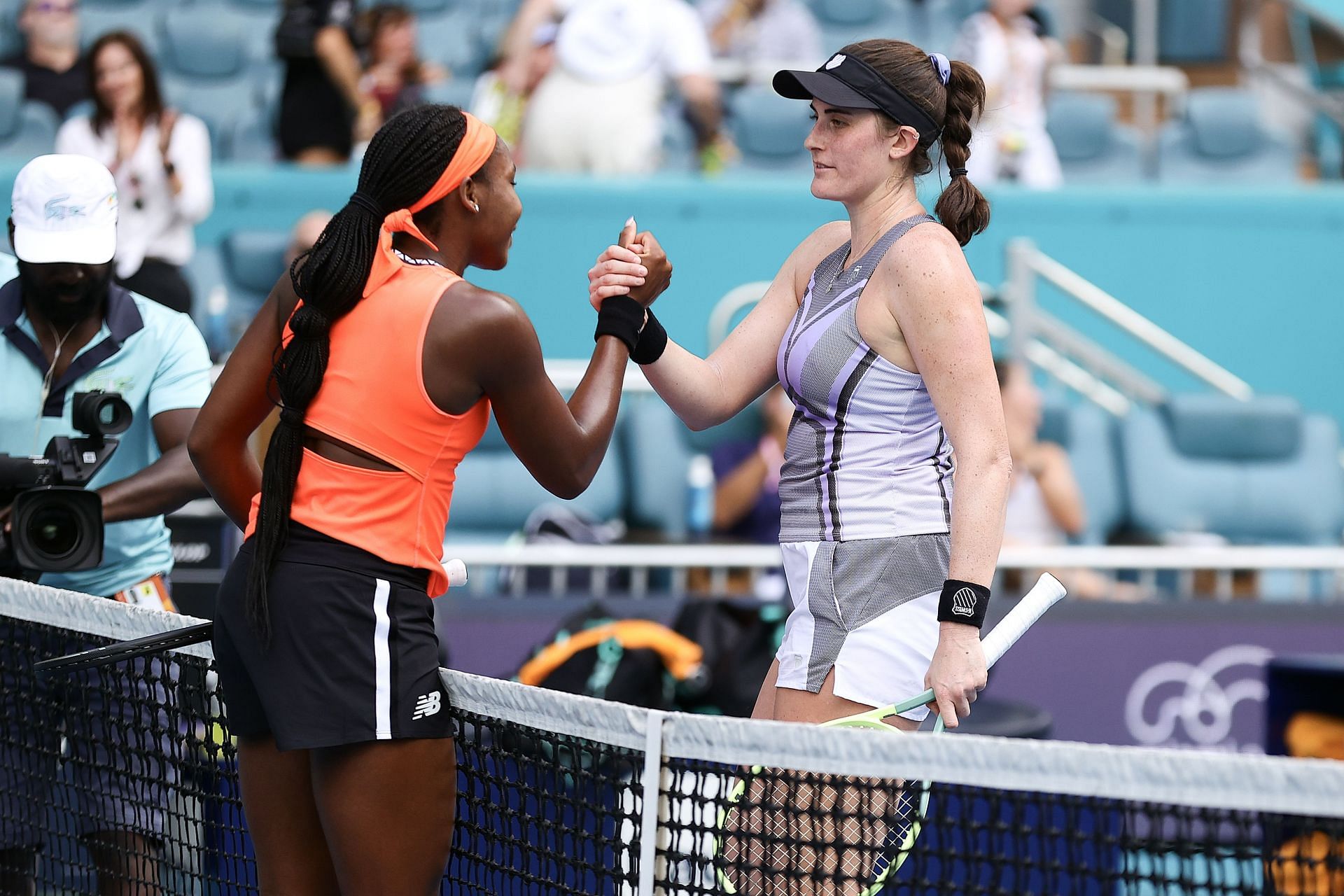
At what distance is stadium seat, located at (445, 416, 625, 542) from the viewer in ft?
23.4

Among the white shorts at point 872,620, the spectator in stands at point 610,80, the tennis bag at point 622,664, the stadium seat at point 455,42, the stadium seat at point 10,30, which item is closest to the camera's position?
the white shorts at point 872,620

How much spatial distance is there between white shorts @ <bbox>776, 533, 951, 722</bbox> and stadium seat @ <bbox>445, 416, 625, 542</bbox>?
4279 millimetres

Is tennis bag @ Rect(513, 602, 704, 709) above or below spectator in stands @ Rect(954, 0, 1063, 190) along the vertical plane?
below

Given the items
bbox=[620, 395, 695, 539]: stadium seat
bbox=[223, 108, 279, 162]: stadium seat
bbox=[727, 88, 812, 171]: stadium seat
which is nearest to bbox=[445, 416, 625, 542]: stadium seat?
bbox=[620, 395, 695, 539]: stadium seat

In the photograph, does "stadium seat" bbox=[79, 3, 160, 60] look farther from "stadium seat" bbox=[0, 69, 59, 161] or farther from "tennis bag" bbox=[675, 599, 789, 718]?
"tennis bag" bbox=[675, 599, 789, 718]

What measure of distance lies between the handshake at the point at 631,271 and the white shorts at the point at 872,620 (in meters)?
0.55

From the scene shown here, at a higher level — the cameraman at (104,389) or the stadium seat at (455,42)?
the stadium seat at (455,42)

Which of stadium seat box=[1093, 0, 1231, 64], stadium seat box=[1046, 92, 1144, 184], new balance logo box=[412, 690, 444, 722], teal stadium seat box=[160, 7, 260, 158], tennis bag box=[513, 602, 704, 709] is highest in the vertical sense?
stadium seat box=[1093, 0, 1231, 64]

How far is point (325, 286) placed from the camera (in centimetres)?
253

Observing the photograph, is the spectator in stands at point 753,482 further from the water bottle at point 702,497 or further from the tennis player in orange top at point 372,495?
the tennis player in orange top at point 372,495

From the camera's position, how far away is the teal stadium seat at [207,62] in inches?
384

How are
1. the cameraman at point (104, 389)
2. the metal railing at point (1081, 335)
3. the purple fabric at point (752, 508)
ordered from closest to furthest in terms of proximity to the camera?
the cameraman at point (104, 389)
the purple fabric at point (752, 508)
the metal railing at point (1081, 335)

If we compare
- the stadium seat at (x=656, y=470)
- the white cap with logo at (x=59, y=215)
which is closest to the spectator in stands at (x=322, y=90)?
the stadium seat at (x=656, y=470)

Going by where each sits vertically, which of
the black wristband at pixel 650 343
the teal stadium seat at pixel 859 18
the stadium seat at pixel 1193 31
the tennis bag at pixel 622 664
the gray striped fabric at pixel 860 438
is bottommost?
the tennis bag at pixel 622 664
